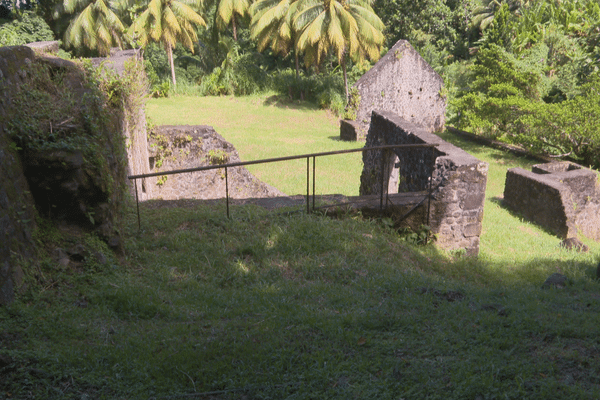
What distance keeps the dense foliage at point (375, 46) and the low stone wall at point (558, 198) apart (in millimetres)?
4106

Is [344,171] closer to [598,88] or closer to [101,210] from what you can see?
[598,88]

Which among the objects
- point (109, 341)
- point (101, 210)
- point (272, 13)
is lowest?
point (109, 341)

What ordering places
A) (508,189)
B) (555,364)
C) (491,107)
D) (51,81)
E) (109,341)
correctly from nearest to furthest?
(555,364), (109,341), (51,81), (508,189), (491,107)

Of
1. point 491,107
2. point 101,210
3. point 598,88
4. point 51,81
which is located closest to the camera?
point 101,210

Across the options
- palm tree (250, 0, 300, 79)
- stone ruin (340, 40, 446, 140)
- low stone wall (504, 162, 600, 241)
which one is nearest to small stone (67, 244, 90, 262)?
low stone wall (504, 162, 600, 241)

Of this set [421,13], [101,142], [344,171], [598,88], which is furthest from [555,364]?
[421,13]

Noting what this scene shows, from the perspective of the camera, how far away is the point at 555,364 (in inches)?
146

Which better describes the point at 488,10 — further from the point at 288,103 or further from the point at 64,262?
the point at 64,262

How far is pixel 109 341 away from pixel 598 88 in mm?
16918

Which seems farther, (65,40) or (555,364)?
(65,40)

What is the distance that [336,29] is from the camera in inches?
999

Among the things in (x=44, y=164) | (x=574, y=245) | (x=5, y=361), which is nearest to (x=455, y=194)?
(x=574, y=245)

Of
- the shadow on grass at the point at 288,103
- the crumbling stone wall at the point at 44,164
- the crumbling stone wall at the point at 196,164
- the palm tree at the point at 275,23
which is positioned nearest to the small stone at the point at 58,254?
the crumbling stone wall at the point at 44,164

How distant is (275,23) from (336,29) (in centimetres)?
471
